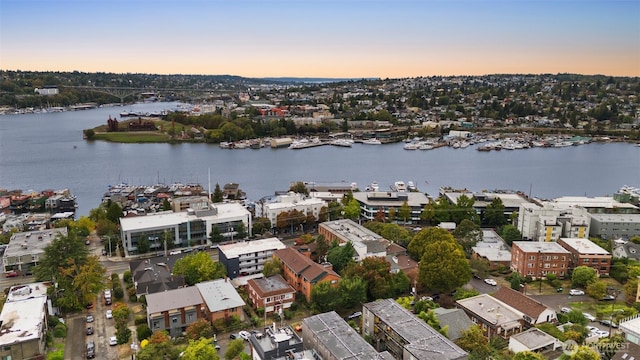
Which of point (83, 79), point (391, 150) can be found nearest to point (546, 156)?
point (391, 150)

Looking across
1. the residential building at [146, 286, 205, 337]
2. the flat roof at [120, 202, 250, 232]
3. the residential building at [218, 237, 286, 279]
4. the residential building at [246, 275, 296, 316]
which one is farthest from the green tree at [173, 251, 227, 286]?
the flat roof at [120, 202, 250, 232]

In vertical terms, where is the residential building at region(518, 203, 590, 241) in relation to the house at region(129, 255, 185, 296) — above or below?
above

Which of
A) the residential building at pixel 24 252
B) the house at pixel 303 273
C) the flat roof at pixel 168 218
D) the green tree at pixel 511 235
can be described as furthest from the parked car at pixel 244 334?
the green tree at pixel 511 235

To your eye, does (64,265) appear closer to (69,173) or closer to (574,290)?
(574,290)

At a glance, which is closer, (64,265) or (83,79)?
(64,265)

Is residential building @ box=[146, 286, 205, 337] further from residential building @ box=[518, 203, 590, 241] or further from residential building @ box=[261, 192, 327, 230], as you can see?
residential building @ box=[518, 203, 590, 241]

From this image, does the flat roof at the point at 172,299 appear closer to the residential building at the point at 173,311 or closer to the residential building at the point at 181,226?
the residential building at the point at 173,311
